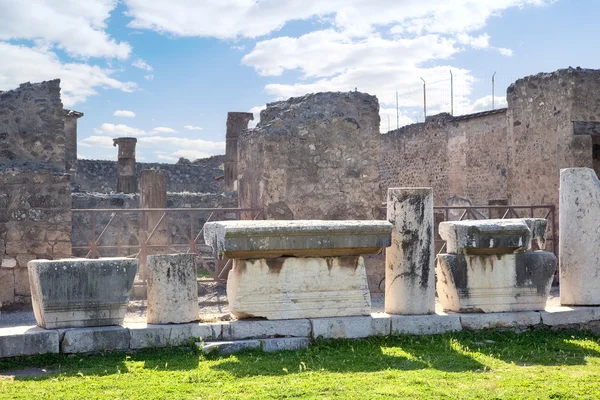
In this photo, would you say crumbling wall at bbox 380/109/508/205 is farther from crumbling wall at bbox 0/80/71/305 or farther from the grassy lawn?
the grassy lawn

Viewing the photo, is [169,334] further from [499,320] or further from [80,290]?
[499,320]

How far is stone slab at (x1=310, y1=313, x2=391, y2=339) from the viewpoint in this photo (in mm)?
6809

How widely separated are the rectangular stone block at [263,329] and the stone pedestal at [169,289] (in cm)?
38

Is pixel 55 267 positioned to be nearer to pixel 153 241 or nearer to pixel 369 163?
pixel 369 163

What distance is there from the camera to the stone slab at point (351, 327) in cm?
681

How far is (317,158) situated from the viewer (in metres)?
10.5

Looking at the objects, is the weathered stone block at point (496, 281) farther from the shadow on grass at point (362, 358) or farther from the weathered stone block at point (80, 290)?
the weathered stone block at point (80, 290)

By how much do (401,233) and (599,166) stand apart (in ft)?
26.9

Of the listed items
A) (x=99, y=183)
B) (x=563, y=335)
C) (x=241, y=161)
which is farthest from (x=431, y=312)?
(x=99, y=183)

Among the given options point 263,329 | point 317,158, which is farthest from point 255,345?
point 317,158

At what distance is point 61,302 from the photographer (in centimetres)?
631

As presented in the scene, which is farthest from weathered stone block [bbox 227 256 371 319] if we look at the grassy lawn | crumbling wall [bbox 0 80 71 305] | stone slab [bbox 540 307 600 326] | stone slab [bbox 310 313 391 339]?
crumbling wall [bbox 0 80 71 305]

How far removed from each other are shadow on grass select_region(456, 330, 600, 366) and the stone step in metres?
1.49

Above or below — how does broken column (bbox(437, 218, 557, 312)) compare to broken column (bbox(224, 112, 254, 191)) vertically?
below
